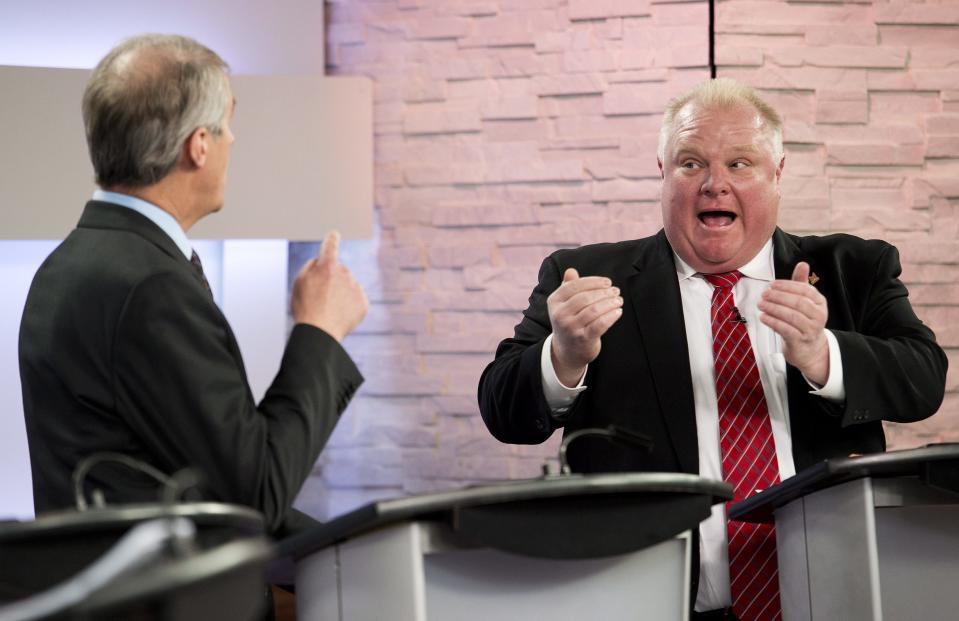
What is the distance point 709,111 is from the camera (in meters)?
2.52

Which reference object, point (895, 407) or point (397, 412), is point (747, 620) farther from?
point (397, 412)

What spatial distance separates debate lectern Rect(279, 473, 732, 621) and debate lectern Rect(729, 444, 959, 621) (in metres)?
0.19

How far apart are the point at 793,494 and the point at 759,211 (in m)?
0.81

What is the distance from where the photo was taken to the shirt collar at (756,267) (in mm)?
2484

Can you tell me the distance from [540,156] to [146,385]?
181 cm

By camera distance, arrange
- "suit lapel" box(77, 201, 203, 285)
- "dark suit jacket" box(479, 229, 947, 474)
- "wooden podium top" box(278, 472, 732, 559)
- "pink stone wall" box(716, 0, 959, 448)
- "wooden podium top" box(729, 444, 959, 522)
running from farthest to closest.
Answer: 1. "pink stone wall" box(716, 0, 959, 448)
2. "dark suit jacket" box(479, 229, 947, 474)
3. "suit lapel" box(77, 201, 203, 285)
4. "wooden podium top" box(729, 444, 959, 522)
5. "wooden podium top" box(278, 472, 732, 559)

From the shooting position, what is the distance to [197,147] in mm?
1809

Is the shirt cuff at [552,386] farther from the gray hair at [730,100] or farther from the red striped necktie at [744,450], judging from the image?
the gray hair at [730,100]

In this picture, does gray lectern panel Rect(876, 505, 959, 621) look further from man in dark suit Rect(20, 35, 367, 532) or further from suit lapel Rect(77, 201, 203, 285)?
suit lapel Rect(77, 201, 203, 285)

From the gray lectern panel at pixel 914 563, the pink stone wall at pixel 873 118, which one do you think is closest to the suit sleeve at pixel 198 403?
the gray lectern panel at pixel 914 563

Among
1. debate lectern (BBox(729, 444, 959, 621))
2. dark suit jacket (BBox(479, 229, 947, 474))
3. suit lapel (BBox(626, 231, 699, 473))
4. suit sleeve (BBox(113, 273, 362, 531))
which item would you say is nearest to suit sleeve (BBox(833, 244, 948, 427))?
dark suit jacket (BBox(479, 229, 947, 474))

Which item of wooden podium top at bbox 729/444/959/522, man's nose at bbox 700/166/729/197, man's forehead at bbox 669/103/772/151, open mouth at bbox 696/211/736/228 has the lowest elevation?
wooden podium top at bbox 729/444/959/522

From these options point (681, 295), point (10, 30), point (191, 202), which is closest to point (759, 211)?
point (681, 295)

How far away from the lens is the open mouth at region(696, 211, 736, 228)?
8.05 feet
